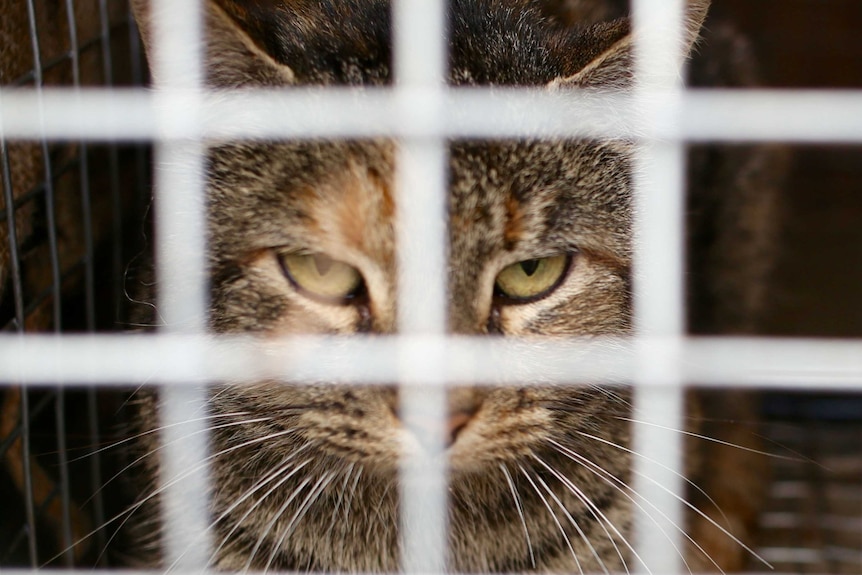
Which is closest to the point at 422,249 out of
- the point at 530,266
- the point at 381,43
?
the point at 530,266

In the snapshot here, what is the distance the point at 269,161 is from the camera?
978 mm

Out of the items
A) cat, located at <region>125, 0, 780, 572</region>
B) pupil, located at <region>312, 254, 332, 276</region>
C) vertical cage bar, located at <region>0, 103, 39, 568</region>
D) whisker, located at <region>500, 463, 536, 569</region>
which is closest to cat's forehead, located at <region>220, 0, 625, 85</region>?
cat, located at <region>125, 0, 780, 572</region>

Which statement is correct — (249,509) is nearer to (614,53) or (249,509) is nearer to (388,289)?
(388,289)

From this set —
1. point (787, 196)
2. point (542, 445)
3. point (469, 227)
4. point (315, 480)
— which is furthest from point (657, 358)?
point (787, 196)

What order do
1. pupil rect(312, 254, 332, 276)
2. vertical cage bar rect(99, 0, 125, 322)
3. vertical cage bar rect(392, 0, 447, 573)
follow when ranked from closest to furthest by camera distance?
vertical cage bar rect(392, 0, 447, 573) < pupil rect(312, 254, 332, 276) < vertical cage bar rect(99, 0, 125, 322)

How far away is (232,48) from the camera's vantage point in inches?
37.6

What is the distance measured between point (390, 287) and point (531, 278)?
0.18 meters

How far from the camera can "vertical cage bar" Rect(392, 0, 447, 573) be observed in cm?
85

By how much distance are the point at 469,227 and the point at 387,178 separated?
0.10m

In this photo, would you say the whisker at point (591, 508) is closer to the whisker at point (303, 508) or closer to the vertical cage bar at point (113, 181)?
the whisker at point (303, 508)

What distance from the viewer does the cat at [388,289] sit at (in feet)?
3.00

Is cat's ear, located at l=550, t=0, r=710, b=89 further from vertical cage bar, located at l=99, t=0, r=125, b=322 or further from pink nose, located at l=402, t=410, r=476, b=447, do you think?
vertical cage bar, located at l=99, t=0, r=125, b=322

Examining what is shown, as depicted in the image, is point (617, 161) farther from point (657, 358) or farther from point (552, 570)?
point (552, 570)

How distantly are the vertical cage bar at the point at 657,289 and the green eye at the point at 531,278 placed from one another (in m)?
0.10
